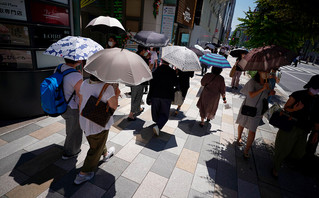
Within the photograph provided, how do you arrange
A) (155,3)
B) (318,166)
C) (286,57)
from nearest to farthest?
(286,57) → (318,166) → (155,3)

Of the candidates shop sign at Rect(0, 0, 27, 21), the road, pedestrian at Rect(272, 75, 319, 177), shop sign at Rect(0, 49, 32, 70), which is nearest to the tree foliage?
pedestrian at Rect(272, 75, 319, 177)

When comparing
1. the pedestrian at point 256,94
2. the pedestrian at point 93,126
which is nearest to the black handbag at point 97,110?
the pedestrian at point 93,126

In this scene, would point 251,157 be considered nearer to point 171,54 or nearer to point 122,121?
point 171,54

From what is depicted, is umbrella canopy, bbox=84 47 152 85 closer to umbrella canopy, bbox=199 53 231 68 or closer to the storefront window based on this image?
umbrella canopy, bbox=199 53 231 68

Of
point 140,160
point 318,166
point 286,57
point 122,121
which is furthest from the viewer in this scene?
point 122,121

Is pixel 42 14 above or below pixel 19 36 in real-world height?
above

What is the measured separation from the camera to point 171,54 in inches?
164

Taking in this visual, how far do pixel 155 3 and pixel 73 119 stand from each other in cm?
907

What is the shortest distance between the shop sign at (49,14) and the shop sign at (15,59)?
87 cm

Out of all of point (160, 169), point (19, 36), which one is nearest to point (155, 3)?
point (19, 36)

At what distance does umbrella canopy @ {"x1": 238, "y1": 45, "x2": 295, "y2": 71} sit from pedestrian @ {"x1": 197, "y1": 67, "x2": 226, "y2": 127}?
141 cm

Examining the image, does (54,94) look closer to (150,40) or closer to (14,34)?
(14,34)

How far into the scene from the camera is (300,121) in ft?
10.2

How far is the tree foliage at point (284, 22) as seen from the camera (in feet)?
9.52
